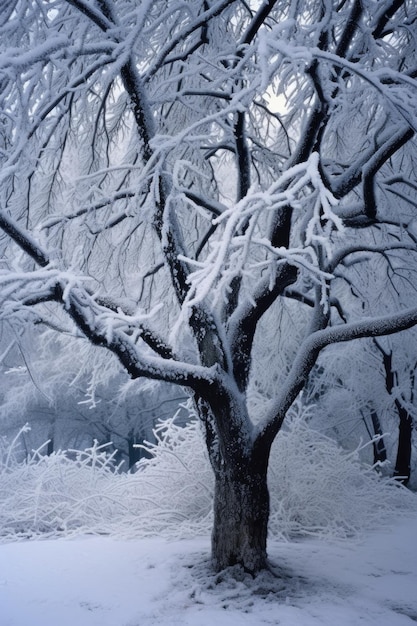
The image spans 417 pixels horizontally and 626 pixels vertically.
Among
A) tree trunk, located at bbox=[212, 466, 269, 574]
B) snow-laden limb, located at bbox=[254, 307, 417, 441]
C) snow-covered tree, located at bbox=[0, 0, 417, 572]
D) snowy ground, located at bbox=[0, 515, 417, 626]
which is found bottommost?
snowy ground, located at bbox=[0, 515, 417, 626]

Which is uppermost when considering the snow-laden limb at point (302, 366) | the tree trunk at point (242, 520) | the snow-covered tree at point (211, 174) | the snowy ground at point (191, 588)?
the snow-covered tree at point (211, 174)

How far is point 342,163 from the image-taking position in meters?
4.40

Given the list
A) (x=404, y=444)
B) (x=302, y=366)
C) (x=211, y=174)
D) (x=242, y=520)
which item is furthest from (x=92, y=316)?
(x=404, y=444)

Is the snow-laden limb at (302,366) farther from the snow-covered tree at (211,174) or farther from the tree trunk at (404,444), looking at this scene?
the tree trunk at (404,444)

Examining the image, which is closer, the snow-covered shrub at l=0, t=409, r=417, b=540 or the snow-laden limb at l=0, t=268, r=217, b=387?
the snow-laden limb at l=0, t=268, r=217, b=387

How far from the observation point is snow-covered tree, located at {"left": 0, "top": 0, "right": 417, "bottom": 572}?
2.46 meters

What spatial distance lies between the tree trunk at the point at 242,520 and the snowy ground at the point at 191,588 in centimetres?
14

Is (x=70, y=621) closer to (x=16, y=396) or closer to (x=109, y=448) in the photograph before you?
(x=16, y=396)

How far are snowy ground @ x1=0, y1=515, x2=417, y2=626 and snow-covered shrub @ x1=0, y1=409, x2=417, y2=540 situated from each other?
92 centimetres

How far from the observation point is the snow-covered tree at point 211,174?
246cm

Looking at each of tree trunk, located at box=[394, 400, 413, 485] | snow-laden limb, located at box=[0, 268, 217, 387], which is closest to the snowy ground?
snow-laden limb, located at box=[0, 268, 217, 387]

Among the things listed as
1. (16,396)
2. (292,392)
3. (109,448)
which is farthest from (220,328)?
(109,448)

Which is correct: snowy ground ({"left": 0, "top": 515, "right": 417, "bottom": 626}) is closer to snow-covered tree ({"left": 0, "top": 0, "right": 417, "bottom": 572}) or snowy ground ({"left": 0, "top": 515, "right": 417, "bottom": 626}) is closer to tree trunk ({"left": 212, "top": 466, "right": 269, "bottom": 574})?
tree trunk ({"left": 212, "top": 466, "right": 269, "bottom": 574})

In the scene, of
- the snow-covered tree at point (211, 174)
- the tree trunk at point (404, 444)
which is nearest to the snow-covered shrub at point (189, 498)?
the tree trunk at point (404, 444)
